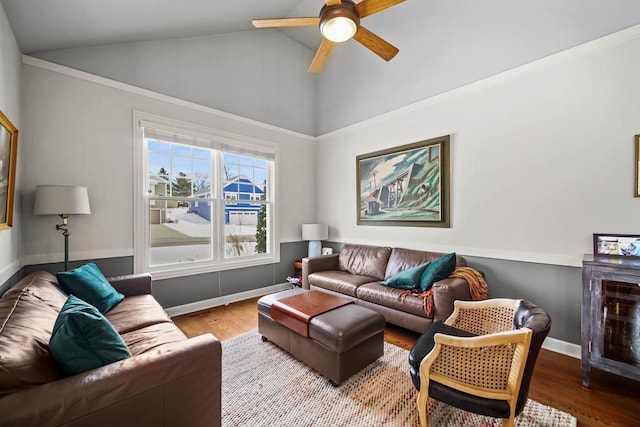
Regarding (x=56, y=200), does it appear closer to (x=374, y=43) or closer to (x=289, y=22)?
(x=289, y=22)

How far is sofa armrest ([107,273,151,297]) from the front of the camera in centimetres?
263

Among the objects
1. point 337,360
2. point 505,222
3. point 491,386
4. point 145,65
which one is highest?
point 145,65

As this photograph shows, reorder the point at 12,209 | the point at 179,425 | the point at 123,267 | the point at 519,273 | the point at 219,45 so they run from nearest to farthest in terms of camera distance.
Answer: the point at 179,425
the point at 12,209
the point at 519,273
the point at 123,267
the point at 219,45

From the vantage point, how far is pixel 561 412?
1757 millimetres

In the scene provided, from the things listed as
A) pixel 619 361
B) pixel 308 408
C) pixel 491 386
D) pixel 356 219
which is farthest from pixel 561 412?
pixel 356 219

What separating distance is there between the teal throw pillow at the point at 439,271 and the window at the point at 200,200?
2.44 metres

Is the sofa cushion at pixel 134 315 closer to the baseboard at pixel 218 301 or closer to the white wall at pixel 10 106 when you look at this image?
the white wall at pixel 10 106

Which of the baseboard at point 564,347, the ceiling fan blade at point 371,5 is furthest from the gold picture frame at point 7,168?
the baseboard at point 564,347

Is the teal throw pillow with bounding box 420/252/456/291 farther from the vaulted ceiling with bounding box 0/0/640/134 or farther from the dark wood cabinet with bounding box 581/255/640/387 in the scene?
the vaulted ceiling with bounding box 0/0/640/134

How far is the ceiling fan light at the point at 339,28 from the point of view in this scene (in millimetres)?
1973

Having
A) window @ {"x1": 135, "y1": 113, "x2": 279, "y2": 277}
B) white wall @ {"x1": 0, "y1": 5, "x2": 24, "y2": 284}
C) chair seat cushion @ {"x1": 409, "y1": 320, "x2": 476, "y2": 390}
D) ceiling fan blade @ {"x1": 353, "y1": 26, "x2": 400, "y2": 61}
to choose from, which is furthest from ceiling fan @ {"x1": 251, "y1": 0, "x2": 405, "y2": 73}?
chair seat cushion @ {"x1": 409, "y1": 320, "x2": 476, "y2": 390}

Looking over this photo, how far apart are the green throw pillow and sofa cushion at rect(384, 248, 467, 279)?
9.32ft

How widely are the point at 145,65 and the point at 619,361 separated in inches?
203

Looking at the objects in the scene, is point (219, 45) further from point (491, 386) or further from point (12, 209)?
point (491, 386)
